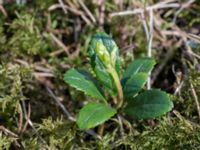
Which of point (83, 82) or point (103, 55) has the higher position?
point (103, 55)

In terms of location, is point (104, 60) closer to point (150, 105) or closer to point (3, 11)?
point (150, 105)

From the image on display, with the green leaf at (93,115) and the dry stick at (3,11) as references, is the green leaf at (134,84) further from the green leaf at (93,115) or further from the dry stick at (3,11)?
the dry stick at (3,11)

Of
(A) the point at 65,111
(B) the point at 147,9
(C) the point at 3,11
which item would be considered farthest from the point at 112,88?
(C) the point at 3,11

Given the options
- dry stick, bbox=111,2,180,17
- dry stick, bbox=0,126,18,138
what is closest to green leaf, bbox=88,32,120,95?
dry stick, bbox=0,126,18,138

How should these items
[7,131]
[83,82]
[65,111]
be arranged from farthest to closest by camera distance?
[65,111]
[7,131]
[83,82]

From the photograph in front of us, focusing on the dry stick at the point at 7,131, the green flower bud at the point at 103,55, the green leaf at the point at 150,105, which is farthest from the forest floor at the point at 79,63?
the green flower bud at the point at 103,55

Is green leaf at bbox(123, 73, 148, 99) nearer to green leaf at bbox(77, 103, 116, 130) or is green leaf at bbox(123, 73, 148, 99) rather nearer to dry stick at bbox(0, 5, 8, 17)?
green leaf at bbox(77, 103, 116, 130)

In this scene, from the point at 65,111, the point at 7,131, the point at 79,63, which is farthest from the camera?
the point at 79,63
